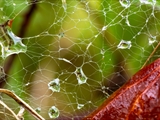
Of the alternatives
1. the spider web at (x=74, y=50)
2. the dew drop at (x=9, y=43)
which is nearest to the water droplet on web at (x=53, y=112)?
the spider web at (x=74, y=50)

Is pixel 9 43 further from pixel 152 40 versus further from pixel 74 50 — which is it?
pixel 152 40

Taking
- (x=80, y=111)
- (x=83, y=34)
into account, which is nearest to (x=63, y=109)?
(x=80, y=111)

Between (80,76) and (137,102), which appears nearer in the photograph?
(137,102)

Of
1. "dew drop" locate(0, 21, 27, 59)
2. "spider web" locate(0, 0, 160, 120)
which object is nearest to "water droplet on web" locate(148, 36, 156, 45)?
"spider web" locate(0, 0, 160, 120)

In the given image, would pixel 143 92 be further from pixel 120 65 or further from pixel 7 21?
pixel 7 21

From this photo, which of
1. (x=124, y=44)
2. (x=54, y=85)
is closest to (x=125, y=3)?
(x=124, y=44)

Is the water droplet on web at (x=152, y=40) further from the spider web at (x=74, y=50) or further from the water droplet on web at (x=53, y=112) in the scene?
the water droplet on web at (x=53, y=112)
